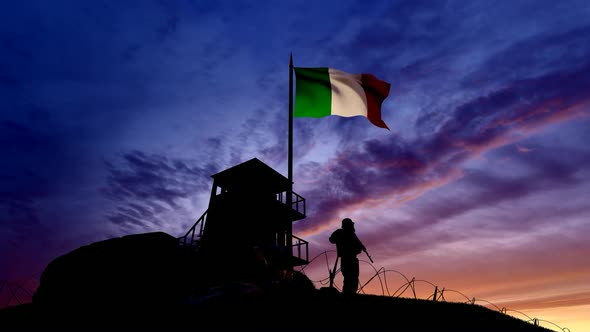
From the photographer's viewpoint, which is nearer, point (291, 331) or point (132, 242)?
point (291, 331)

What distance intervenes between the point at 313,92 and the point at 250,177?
12125 mm

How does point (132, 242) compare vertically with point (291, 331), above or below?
above

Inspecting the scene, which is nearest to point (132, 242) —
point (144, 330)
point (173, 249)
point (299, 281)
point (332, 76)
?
point (173, 249)

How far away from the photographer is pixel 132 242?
1282cm

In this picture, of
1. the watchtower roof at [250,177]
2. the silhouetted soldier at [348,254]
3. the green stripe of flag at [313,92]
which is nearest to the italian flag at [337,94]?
the green stripe of flag at [313,92]

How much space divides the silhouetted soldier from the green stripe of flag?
5.28m

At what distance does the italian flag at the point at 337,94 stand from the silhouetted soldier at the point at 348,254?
16.8ft

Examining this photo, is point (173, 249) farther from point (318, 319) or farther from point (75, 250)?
point (318, 319)

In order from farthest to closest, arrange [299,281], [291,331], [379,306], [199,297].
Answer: [299,281], [379,306], [199,297], [291,331]

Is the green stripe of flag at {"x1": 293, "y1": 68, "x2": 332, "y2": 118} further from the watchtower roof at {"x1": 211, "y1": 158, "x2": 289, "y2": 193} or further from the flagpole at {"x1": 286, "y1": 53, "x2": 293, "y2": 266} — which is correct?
the watchtower roof at {"x1": 211, "y1": 158, "x2": 289, "y2": 193}

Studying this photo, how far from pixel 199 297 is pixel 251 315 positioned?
118 centimetres

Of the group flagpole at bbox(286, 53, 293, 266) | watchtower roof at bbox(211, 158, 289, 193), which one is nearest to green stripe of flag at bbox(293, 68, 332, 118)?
flagpole at bbox(286, 53, 293, 266)

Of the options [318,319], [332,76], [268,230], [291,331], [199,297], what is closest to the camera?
[291,331]

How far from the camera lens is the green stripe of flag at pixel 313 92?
553 inches
